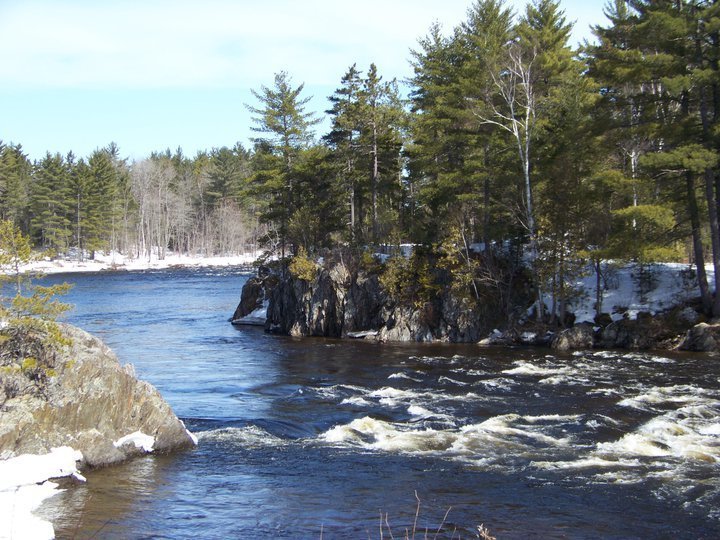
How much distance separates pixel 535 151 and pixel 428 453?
21335 mm

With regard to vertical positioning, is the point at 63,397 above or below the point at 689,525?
above

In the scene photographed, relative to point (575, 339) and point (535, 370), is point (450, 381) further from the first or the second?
point (575, 339)

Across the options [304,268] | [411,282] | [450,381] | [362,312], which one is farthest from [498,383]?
[304,268]

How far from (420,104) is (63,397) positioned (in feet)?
125

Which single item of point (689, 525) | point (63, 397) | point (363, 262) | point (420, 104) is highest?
point (420, 104)

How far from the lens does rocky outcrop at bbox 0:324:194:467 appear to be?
1178 centimetres

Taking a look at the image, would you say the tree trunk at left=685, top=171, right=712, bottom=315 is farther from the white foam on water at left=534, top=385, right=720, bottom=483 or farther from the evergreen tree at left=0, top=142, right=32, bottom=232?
the evergreen tree at left=0, top=142, right=32, bottom=232

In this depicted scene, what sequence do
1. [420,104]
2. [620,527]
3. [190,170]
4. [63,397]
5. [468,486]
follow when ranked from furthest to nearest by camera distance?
1. [190,170]
2. [420,104]
3. [63,397]
4. [468,486]
5. [620,527]

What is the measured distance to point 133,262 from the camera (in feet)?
333

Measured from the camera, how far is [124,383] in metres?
13.3

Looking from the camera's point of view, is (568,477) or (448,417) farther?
(448,417)

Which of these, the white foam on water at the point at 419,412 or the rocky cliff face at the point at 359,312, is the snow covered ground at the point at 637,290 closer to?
the rocky cliff face at the point at 359,312

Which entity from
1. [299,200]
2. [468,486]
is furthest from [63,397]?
[299,200]

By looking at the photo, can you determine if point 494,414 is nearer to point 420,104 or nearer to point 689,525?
point 689,525
